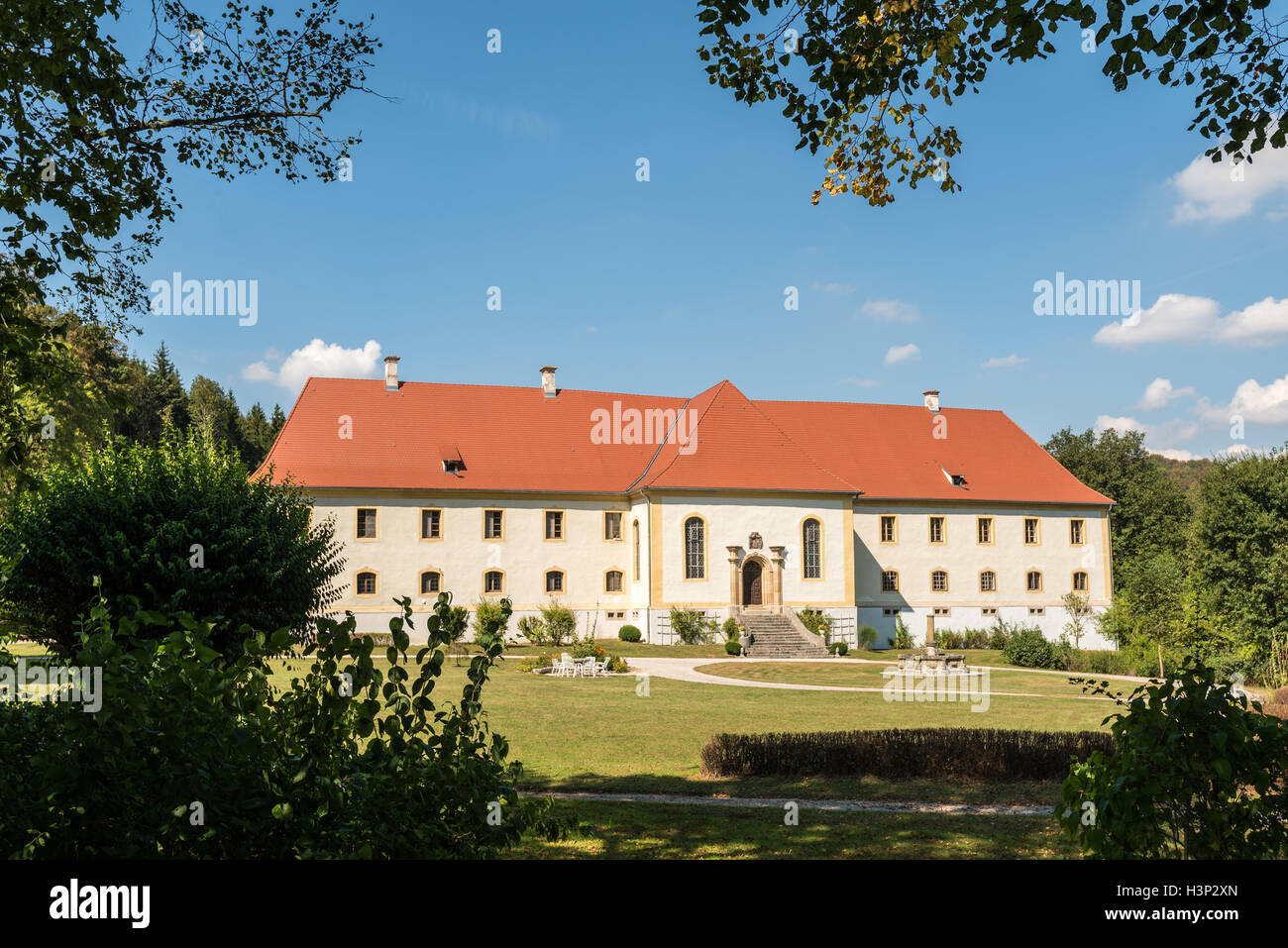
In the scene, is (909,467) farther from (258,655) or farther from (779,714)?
(258,655)

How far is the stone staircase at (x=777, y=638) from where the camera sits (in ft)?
114

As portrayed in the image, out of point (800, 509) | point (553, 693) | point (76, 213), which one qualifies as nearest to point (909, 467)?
point (800, 509)

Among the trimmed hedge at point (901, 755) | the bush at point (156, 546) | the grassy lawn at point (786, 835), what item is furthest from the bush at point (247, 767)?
the bush at point (156, 546)

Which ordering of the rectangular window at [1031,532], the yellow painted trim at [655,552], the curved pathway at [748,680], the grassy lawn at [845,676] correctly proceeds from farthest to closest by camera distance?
the rectangular window at [1031,532], the yellow painted trim at [655,552], the grassy lawn at [845,676], the curved pathway at [748,680]

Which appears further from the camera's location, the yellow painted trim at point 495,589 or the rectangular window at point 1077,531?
the rectangular window at point 1077,531

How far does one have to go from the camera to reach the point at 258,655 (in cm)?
426

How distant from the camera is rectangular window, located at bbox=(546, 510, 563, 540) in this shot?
1569 inches

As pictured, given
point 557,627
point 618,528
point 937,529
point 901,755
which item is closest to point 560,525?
point 618,528

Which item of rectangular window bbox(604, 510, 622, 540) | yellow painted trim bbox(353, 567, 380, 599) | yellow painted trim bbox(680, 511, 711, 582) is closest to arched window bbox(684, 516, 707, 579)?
yellow painted trim bbox(680, 511, 711, 582)

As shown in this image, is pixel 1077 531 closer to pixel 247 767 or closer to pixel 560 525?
pixel 560 525

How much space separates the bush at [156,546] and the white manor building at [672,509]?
20861mm

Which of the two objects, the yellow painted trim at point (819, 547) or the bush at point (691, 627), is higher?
the yellow painted trim at point (819, 547)

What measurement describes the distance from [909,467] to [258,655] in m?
42.7

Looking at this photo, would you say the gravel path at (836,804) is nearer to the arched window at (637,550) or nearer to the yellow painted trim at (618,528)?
the arched window at (637,550)
